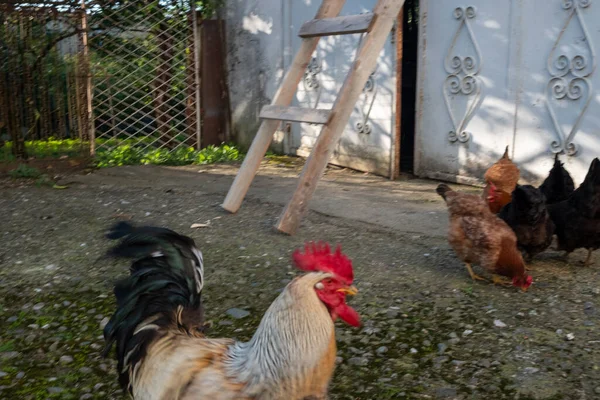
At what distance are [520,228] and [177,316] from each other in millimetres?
2725

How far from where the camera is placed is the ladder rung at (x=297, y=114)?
514 cm

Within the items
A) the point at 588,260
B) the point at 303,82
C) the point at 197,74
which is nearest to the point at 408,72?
the point at 303,82

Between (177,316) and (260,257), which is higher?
(177,316)

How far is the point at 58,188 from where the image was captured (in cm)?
740

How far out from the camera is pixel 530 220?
4.40 metres

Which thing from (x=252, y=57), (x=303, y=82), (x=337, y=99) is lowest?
(x=337, y=99)

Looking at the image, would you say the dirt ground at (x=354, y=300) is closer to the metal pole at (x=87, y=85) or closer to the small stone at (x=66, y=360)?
the small stone at (x=66, y=360)

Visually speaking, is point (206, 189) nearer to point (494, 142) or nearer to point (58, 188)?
point (58, 188)

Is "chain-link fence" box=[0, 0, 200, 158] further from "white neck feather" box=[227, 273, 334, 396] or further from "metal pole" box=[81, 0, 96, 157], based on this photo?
"white neck feather" box=[227, 273, 334, 396]

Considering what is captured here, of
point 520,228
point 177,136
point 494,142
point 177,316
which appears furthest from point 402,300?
point 177,136

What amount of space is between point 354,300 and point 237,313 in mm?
740

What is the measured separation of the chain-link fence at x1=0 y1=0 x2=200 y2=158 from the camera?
820 centimetres

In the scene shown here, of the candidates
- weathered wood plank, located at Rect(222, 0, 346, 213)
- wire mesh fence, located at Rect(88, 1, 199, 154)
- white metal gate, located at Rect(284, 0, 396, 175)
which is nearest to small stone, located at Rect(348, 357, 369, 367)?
weathered wood plank, located at Rect(222, 0, 346, 213)

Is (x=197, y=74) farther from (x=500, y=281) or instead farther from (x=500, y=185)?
(x=500, y=281)
